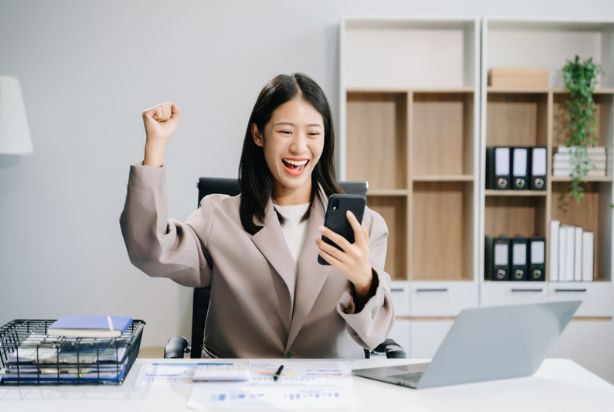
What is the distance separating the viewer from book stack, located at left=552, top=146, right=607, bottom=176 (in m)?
3.72

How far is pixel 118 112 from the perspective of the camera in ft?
12.7

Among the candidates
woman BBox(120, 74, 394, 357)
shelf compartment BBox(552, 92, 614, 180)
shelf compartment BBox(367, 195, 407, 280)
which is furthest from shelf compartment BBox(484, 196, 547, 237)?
woman BBox(120, 74, 394, 357)

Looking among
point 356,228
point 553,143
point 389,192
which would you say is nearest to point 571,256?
point 553,143

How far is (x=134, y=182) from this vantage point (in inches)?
61.2

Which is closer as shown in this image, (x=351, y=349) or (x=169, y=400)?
(x=169, y=400)

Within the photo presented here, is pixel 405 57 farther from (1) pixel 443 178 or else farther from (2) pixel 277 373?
(2) pixel 277 373

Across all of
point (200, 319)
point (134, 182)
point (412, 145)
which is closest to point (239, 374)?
point (134, 182)

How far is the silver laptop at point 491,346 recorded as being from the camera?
1.27 m

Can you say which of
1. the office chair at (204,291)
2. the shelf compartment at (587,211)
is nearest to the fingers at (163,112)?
the office chair at (204,291)

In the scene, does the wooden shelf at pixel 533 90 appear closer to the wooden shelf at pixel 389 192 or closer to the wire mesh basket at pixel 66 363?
the wooden shelf at pixel 389 192

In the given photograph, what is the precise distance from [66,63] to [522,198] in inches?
103

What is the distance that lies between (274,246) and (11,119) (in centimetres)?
222

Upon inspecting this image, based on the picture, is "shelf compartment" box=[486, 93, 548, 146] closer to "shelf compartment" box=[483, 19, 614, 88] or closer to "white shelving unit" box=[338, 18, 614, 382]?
"white shelving unit" box=[338, 18, 614, 382]

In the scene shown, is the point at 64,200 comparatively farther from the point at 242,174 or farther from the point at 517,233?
the point at 517,233
